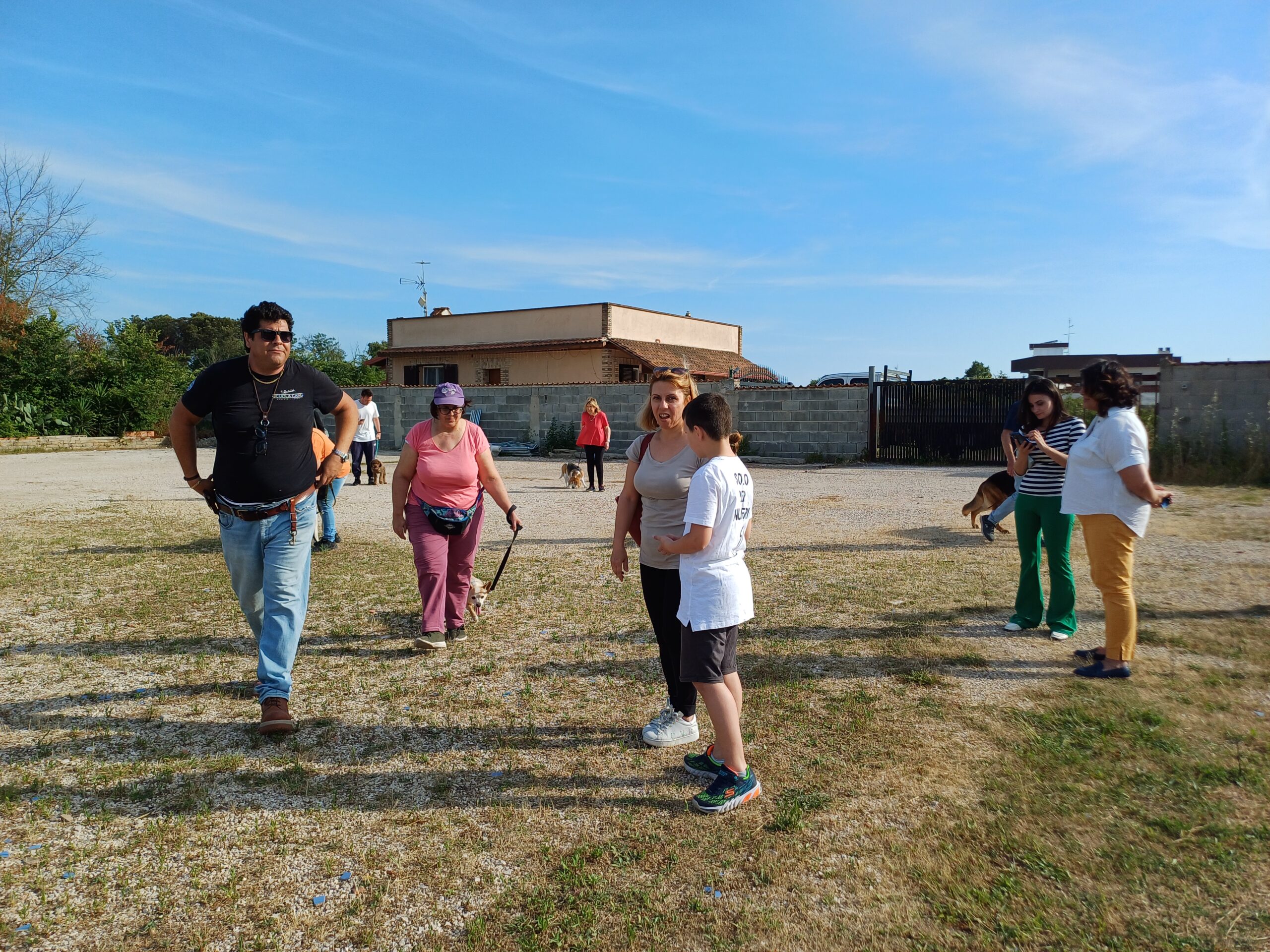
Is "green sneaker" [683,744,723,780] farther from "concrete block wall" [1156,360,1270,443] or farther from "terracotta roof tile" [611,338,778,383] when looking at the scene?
"terracotta roof tile" [611,338,778,383]

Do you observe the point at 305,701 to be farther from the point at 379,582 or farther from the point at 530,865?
the point at 379,582

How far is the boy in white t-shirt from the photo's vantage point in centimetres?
327

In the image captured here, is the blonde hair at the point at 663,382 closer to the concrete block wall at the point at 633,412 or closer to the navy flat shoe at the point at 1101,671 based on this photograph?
the navy flat shoe at the point at 1101,671

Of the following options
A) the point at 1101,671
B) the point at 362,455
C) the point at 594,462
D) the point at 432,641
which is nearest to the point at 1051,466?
the point at 1101,671

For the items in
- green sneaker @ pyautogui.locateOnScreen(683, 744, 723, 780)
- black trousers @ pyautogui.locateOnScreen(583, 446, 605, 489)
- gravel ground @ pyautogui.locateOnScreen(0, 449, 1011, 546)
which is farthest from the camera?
black trousers @ pyautogui.locateOnScreen(583, 446, 605, 489)

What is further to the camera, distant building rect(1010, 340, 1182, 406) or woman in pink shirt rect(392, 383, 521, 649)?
distant building rect(1010, 340, 1182, 406)

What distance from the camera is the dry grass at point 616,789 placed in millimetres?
2705

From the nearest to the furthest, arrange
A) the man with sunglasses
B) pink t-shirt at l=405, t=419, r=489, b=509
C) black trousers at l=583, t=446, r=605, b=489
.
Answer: the man with sunglasses
pink t-shirt at l=405, t=419, r=489, b=509
black trousers at l=583, t=446, r=605, b=489

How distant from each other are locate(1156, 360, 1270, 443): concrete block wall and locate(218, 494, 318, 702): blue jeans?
16585 mm

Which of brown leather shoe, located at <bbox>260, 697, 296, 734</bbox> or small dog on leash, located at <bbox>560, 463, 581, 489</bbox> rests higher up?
small dog on leash, located at <bbox>560, 463, 581, 489</bbox>

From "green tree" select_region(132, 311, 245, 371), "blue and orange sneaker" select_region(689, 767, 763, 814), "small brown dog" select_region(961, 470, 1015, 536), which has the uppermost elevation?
"green tree" select_region(132, 311, 245, 371)

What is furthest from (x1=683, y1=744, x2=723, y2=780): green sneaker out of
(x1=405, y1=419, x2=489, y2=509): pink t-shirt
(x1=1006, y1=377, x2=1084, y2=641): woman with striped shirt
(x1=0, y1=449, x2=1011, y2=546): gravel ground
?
(x1=0, y1=449, x2=1011, y2=546): gravel ground

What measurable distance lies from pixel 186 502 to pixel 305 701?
10284 mm

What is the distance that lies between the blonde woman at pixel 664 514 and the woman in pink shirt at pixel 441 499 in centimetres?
157
